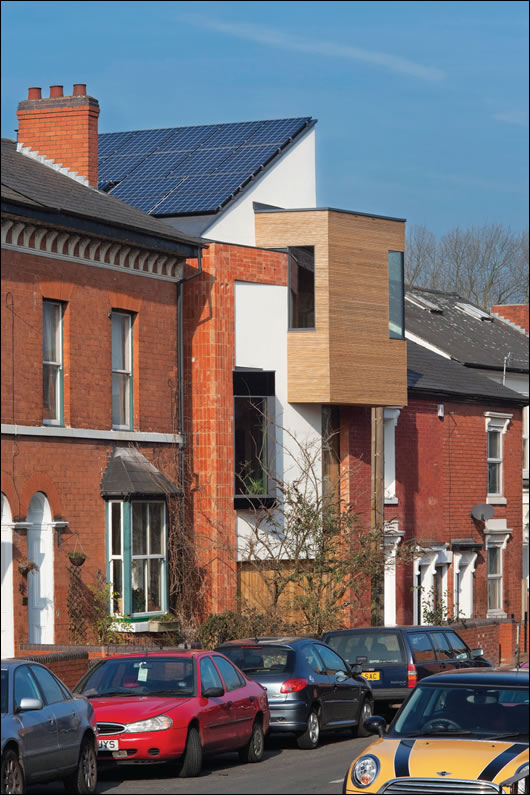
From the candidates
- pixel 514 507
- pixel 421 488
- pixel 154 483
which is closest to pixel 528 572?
pixel 514 507

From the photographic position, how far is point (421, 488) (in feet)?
120

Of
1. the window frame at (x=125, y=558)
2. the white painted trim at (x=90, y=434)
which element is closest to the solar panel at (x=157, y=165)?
the white painted trim at (x=90, y=434)

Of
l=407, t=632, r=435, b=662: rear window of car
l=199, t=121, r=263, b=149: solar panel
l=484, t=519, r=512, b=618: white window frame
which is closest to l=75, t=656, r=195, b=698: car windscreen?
l=407, t=632, r=435, b=662: rear window of car

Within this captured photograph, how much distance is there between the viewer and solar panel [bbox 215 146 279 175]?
1260 inches

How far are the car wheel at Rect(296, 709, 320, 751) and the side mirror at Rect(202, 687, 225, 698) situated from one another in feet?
8.92

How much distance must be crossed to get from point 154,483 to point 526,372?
22.1 m

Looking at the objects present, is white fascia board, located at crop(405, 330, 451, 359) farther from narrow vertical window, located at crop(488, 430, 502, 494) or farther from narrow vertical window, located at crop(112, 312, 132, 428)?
narrow vertical window, located at crop(112, 312, 132, 428)

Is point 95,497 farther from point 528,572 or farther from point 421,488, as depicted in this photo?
point 528,572

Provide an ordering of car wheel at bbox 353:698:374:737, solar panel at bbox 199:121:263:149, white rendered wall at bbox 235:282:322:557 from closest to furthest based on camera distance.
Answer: car wheel at bbox 353:698:374:737 < white rendered wall at bbox 235:282:322:557 < solar panel at bbox 199:121:263:149

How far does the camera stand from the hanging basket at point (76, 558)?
24.6m

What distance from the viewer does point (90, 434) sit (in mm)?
25688

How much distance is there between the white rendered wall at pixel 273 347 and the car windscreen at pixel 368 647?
6.37 meters

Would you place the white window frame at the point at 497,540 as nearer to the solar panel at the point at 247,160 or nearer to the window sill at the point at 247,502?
the window sill at the point at 247,502

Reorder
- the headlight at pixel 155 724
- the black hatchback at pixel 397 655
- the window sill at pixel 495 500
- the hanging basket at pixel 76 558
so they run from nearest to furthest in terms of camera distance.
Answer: the headlight at pixel 155 724 → the black hatchback at pixel 397 655 → the hanging basket at pixel 76 558 → the window sill at pixel 495 500
